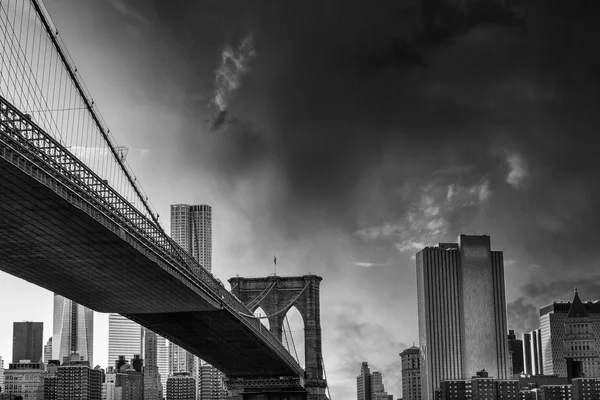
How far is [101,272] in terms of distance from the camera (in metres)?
52.0

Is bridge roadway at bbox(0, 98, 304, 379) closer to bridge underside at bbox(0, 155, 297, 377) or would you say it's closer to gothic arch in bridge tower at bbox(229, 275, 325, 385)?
bridge underside at bbox(0, 155, 297, 377)

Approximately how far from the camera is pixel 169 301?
6075 centimetres

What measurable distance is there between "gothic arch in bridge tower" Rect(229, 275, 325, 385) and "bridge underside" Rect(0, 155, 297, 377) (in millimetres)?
13255

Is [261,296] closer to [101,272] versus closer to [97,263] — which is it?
[101,272]

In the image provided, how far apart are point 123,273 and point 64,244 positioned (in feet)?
22.2

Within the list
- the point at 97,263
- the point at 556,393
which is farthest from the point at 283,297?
the point at 556,393

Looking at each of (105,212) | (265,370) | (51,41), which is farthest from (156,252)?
→ (265,370)

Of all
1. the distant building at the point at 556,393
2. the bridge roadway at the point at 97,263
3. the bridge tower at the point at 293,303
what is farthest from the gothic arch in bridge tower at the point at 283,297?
the distant building at the point at 556,393

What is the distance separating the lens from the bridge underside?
132 ft

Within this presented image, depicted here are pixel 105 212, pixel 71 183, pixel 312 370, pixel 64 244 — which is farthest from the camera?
pixel 312 370

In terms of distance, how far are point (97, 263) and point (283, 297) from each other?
1805 inches

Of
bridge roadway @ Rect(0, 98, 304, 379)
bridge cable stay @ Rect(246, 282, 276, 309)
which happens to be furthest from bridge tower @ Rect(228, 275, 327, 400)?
bridge roadway @ Rect(0, 98, 304, 379)

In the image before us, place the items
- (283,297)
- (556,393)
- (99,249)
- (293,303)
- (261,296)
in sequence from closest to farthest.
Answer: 1. (99,249)
2. (261,296)
3. (293,303)
4. (283,297)
5. (556,393)

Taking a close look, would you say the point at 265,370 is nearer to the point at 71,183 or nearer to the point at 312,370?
the point at 312,370
